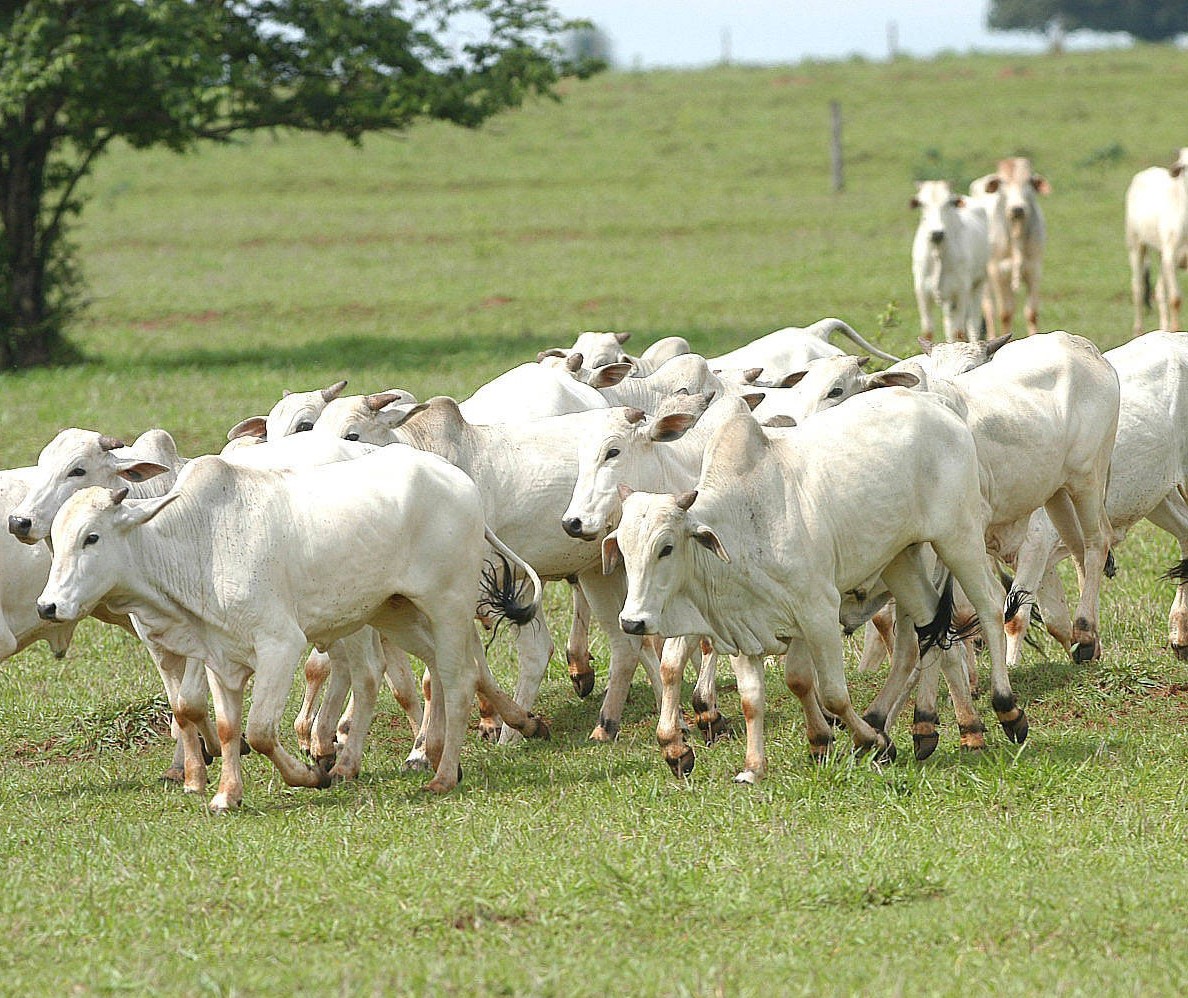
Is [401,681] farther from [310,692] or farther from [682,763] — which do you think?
[682,763]

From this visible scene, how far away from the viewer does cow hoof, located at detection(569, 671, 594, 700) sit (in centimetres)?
909

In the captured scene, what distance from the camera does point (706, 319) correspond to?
1961 cm

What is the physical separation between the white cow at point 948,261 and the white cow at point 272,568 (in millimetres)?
10538

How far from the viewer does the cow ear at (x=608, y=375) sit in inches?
377

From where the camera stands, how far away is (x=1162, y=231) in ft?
58.7

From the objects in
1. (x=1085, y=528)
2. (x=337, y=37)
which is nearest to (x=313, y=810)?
(x=1085, y=528)

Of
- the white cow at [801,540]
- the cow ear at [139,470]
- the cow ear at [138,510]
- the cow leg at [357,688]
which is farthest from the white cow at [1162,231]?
the cow ear at [138,510]

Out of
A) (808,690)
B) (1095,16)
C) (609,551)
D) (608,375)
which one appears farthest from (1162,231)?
(1095,16)

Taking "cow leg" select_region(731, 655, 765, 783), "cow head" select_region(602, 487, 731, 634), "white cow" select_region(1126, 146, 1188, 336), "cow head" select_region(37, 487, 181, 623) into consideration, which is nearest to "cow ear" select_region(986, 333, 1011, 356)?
"cow leg" select_region(731, 655, 765, 783)

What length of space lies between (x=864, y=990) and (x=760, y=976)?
29 centimetres

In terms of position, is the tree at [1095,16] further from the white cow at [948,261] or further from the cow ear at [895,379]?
the cow ear at [895,379]

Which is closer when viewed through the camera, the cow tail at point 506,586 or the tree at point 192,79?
the cow tail at point 506,586

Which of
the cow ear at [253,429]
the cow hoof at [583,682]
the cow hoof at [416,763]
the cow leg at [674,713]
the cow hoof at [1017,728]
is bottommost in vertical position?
the cow hoof at [583,682]

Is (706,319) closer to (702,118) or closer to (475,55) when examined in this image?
(475,55)
